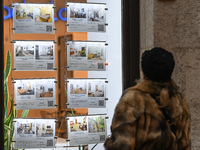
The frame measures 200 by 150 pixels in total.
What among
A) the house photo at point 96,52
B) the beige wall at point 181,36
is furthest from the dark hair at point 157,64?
the house photo at point 96,52

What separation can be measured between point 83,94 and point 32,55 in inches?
28.0

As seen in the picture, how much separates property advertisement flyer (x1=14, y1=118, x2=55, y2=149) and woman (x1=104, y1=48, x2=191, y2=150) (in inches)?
47.4

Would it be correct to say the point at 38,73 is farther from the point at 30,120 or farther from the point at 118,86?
the point at 118,86

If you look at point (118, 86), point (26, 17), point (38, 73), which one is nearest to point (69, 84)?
point (38, 73)

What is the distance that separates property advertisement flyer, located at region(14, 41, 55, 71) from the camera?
2870 mm

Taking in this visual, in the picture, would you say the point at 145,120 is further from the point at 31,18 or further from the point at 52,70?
the point at 31,18

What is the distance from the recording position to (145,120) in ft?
6.11

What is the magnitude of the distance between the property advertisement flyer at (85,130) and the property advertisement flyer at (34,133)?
8.3 inches

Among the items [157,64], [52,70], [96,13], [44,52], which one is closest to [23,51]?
[44,52]

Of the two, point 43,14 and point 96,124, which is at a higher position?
point 43,14

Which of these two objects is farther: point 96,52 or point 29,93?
point 96,52

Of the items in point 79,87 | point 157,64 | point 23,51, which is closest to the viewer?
point 157,64

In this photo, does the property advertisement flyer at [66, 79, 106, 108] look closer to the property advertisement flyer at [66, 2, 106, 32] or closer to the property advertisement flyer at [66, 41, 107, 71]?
the property advertisement flyer at [66, 41, 107, 71]

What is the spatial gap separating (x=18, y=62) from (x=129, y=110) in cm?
155
